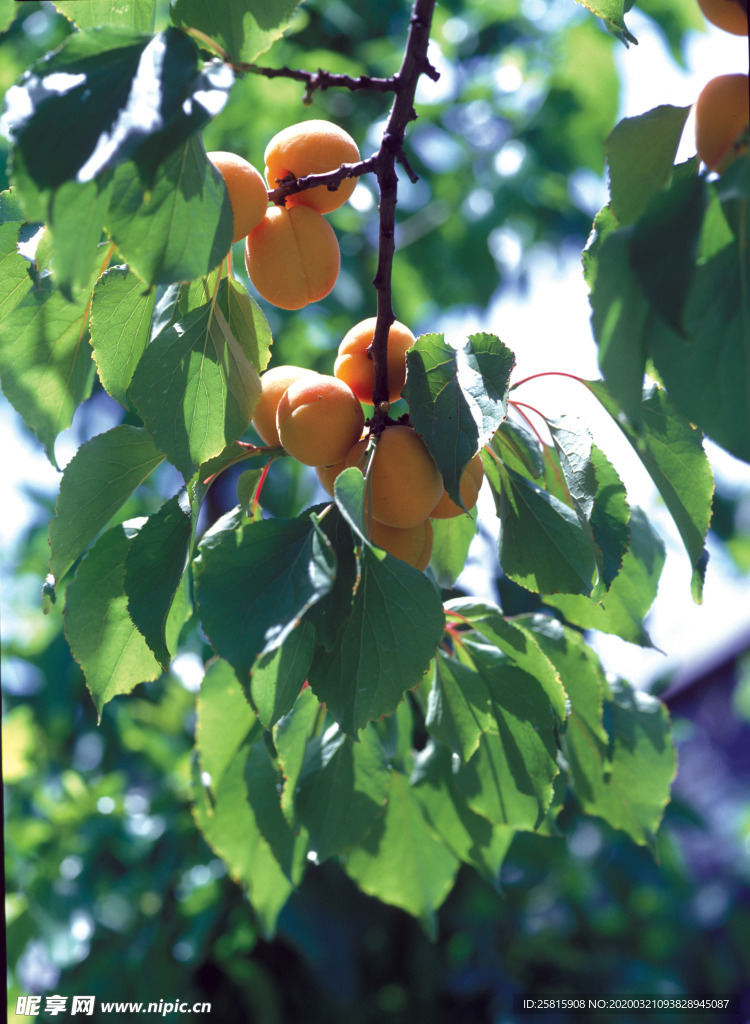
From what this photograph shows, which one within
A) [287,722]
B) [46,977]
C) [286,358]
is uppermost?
[287,722]

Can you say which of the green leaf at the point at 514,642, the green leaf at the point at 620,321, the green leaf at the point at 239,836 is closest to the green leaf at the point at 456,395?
the green leaf at the point at 620,321

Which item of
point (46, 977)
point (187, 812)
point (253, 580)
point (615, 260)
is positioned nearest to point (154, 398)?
point (253, 580)

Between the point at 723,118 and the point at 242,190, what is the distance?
269 mm

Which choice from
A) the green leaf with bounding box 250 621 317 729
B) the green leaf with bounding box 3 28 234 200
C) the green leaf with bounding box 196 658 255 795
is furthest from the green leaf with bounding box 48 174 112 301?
the green leaf with bounding box 196 658 255 795

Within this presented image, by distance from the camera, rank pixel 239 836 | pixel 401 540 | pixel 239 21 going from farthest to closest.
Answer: pixel 239 836 < pixel 401 540 < pixel 239 21

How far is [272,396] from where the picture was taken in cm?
59

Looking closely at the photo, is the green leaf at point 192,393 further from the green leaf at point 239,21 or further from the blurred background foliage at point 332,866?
the blurred background foliage at point 332,866

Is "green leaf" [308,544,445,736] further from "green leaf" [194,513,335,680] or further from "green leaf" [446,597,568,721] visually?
"green leaf" [446,597,568,721]

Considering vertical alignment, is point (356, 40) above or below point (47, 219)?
below

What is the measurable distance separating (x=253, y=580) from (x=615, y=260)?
0.26 meters

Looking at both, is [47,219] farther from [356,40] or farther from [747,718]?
[747,718]

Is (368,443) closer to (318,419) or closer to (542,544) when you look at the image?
(318,419)

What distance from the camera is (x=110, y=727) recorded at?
1.45 meters

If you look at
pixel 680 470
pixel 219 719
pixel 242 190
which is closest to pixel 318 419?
pixel 242 190
